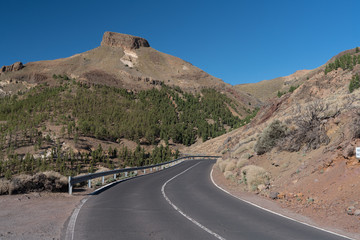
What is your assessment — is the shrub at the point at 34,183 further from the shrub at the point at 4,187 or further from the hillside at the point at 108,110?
the hillside at the point at 108,110

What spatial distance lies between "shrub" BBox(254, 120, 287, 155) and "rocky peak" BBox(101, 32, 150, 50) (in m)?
153

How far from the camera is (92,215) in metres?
8.70

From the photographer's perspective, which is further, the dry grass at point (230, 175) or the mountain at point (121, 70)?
the mountain at point (121, 70)

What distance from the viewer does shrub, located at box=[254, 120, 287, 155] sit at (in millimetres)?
20578

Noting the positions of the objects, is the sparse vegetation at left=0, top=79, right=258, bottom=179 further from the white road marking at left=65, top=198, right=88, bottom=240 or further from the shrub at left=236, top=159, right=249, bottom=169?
→ the white road marking at left=65, top=198, right=88, bottom=240

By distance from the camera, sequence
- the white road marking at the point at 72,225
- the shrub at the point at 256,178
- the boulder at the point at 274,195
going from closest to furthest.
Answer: the white road marking at the point at 72,225, the boulder at the point at 274,195, the shrub at the point at 256,178

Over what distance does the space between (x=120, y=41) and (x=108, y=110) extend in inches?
3684

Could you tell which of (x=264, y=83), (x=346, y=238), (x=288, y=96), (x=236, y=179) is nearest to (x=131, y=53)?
(x=264, y=83)

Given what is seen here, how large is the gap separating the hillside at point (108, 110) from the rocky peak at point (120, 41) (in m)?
0.62

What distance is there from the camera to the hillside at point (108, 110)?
53.9 metres

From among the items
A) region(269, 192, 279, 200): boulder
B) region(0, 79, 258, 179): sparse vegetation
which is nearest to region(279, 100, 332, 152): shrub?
region(269, 192, 279, 200): boulder

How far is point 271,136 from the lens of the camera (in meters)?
21.1

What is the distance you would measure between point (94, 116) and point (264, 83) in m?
126

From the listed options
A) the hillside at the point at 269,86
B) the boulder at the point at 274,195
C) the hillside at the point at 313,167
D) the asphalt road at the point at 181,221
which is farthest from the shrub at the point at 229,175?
the hillside at the point at 269,86
